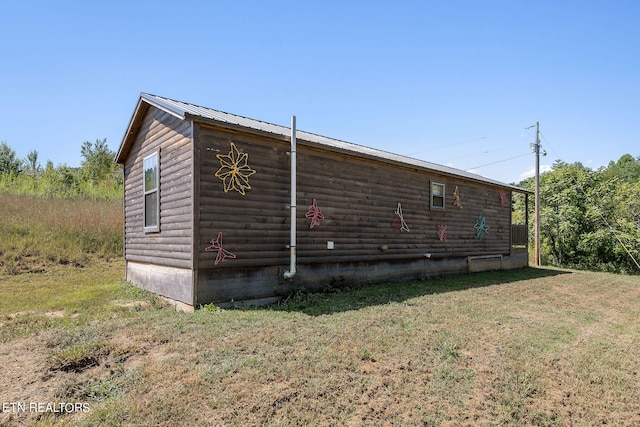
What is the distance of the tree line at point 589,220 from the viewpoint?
53.4 feet

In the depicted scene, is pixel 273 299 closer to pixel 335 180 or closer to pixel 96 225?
pixel 335 180

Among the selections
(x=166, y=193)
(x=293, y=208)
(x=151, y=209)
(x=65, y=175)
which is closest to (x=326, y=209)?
(x=293, y=208)

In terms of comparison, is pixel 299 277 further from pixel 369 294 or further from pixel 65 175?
pixel 65 175

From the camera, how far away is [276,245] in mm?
6895

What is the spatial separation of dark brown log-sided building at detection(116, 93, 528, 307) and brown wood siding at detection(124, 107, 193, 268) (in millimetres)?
24

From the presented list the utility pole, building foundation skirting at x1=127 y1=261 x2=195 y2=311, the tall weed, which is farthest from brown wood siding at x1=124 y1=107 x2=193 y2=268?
the utility pole

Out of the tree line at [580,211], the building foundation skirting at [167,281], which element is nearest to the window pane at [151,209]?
the building foundation skirting at [167,281]

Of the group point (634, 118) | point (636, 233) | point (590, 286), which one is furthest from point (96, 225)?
point (634, 118)

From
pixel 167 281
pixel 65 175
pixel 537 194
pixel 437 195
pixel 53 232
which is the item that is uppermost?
pixel 65 175

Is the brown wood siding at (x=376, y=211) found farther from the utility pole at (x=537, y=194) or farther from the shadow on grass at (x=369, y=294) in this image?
the utility pole at (x=537, y=194)

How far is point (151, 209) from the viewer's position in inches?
304

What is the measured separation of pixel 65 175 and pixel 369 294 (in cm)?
2416

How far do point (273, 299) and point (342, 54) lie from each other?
26.2ft

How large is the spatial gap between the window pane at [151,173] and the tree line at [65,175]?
857 centimetres
